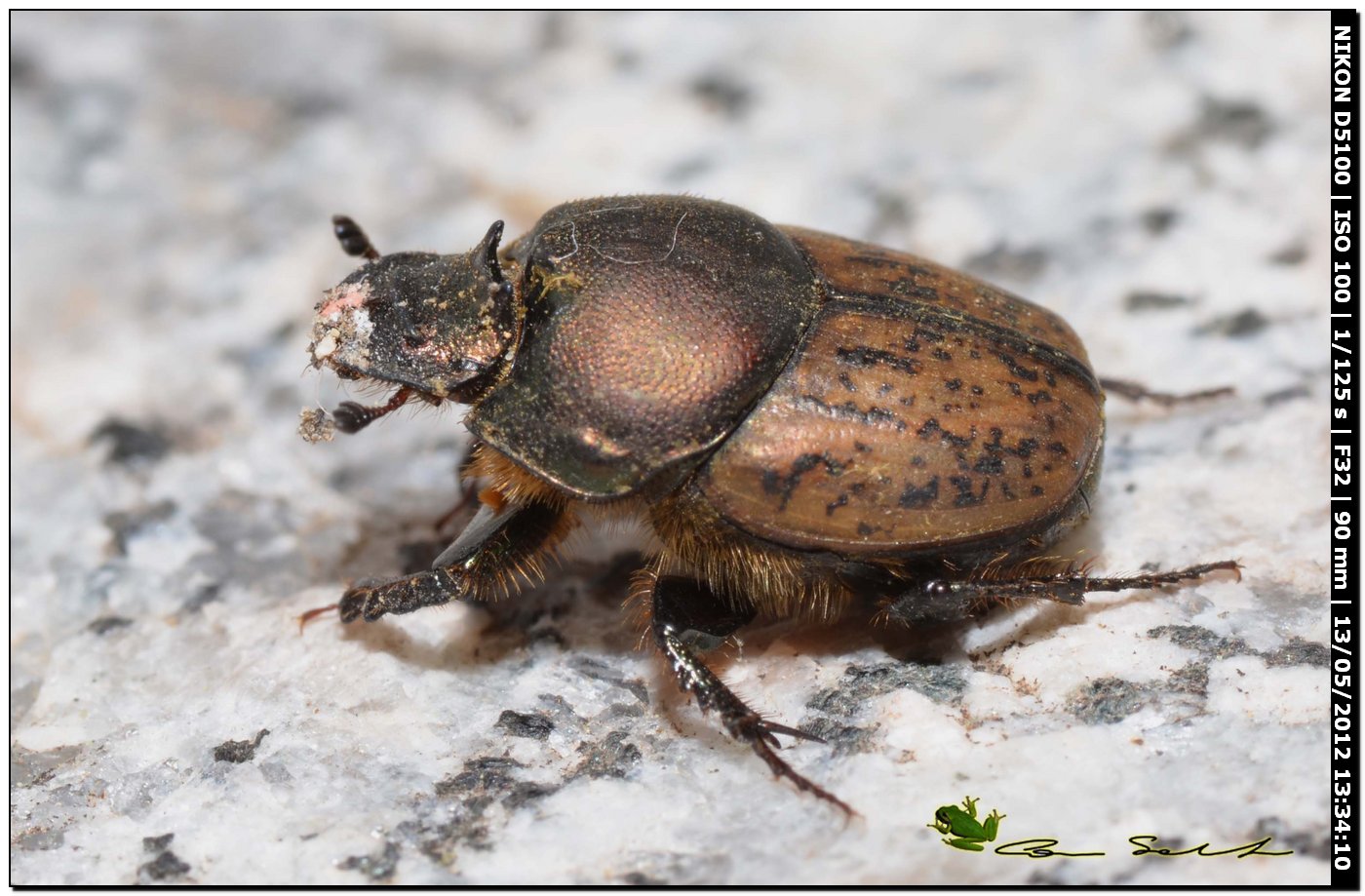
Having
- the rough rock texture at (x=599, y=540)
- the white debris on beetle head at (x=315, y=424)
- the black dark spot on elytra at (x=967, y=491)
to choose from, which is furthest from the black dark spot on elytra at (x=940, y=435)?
the white debris on beetle head at (x=315, y=424)

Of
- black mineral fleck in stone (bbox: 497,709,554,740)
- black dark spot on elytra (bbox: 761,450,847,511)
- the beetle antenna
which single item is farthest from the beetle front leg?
the beetle antenna

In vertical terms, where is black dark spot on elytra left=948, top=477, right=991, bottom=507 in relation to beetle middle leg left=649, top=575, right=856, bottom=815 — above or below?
above

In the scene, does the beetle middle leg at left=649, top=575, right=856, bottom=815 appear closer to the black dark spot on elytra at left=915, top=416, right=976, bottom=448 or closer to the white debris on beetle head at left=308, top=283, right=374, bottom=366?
the black dark spot on elytra at left=915, top=416, right=976, bottom=448

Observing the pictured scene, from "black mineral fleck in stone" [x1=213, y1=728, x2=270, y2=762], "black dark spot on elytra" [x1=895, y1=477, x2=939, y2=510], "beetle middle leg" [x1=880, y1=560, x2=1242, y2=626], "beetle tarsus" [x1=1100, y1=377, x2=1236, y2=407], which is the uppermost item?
"beetle tarsus" [x1=1100, y1=377, x2=1236, y2=407]

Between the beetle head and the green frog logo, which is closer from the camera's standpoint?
the green frog logo

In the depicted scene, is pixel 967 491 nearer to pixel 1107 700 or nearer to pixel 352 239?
pixel 1107 700

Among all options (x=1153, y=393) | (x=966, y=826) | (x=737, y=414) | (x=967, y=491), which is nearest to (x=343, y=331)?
(x=737, y=414)

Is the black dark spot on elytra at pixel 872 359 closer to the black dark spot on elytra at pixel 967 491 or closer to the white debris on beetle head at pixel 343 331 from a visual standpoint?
the black dark spot on elytra at pixel 967 491
